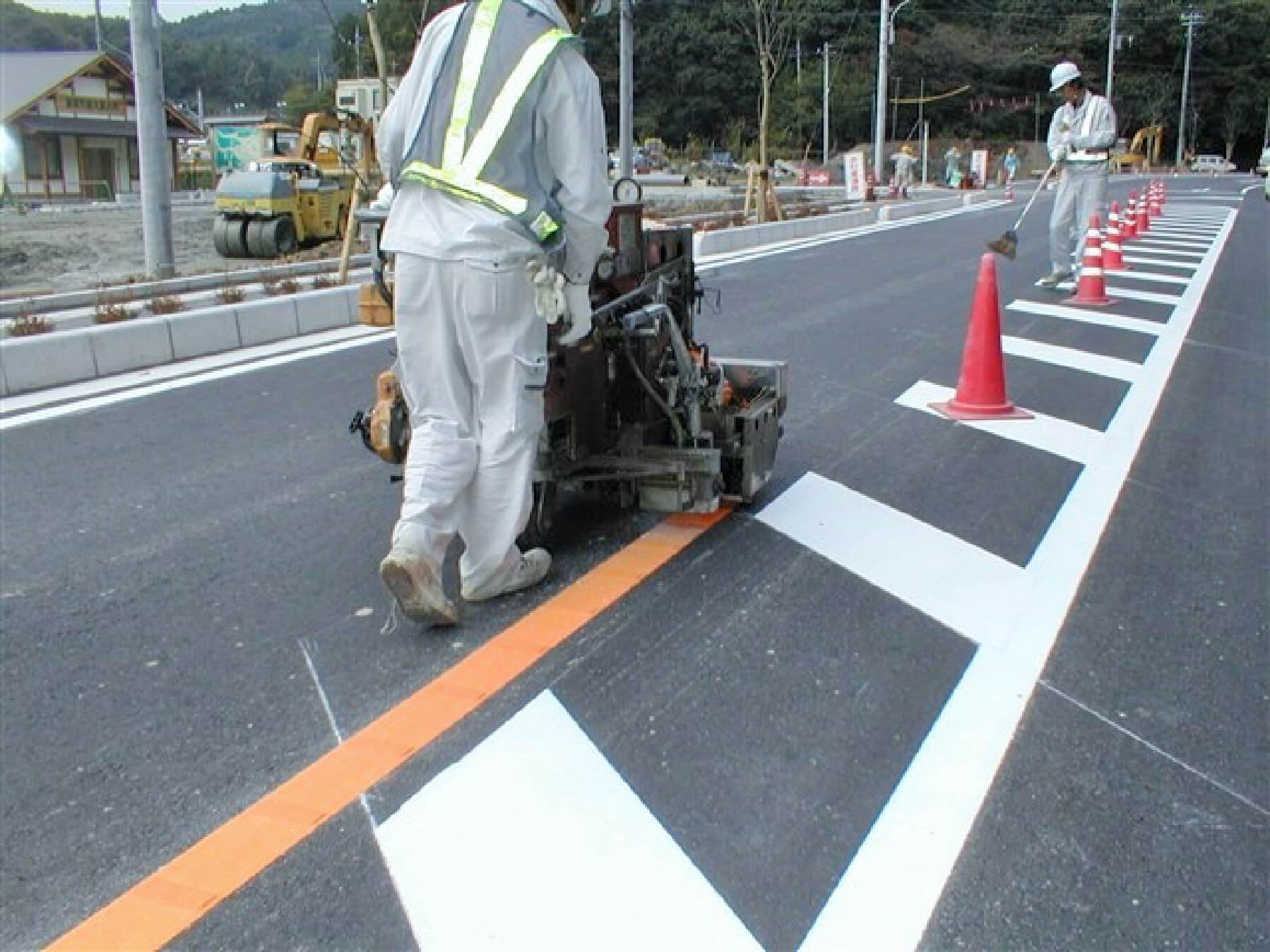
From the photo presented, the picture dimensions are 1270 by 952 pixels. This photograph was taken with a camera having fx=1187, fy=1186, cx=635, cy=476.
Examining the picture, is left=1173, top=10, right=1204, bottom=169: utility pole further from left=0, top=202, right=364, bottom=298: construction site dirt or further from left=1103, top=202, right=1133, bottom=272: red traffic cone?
left=1103, top=202, right=1133, bottom=272: red traffic cone

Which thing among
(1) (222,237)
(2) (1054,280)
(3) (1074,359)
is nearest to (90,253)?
(1) (222,237)

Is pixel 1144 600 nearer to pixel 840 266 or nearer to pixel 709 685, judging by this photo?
pixel 709 685

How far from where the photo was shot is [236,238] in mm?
22844

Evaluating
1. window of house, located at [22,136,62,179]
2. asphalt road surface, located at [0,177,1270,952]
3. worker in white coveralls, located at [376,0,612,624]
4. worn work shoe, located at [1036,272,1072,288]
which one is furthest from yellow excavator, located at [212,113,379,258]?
window of house, located at [22,136,62,179]

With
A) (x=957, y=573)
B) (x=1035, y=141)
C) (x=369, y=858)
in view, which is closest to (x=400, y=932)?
(x=369, y=858)

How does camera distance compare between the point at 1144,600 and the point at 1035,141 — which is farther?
the point at 1035,141

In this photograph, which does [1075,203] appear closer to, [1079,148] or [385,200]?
[1079,148]

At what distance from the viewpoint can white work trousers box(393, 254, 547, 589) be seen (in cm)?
362

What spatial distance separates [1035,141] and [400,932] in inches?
3564

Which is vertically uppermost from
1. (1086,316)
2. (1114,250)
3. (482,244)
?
(482,244)

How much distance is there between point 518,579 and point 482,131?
1.47 meters

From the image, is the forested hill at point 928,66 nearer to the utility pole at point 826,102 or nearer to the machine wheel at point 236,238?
the utility pole at point 826,102

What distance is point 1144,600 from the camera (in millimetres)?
4156

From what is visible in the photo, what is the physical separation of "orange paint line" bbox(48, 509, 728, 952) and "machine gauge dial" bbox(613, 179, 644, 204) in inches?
57.3
